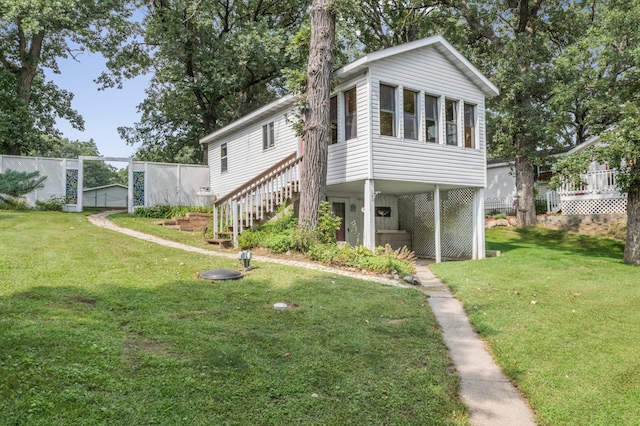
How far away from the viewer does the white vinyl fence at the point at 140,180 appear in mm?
16266

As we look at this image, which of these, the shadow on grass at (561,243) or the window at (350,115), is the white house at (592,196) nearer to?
the shadow on grass at (561,243)

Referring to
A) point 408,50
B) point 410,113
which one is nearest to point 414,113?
point 410,113

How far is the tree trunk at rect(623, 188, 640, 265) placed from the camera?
1072 centimetres

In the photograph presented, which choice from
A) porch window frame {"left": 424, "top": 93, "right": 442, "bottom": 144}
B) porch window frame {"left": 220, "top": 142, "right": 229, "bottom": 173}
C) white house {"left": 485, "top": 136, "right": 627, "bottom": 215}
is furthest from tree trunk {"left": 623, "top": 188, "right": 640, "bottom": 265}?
porch window frame {"left": 220, "top": 142, "right": 229, "bottom": 173}

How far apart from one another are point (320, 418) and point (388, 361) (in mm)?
1263

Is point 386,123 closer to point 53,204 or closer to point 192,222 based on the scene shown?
point 192,222

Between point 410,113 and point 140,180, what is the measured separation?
38.9 feet

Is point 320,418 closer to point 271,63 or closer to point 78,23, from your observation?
point 271,63

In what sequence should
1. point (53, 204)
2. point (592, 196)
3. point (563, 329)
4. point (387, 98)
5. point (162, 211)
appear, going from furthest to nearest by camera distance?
point (592, 196)
point (162, 211)
point (53, 204)
point (387, 98)
point (563, 329)

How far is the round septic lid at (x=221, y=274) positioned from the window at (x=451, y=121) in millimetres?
7924

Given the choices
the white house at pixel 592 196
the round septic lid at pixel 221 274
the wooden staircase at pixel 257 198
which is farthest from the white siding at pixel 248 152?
the white house at pixel 592 196

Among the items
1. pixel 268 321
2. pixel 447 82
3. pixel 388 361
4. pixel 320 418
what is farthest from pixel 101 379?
pixel 447 82

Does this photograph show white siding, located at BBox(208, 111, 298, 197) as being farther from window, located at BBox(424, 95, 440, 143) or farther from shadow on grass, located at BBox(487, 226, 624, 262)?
shadow on grass, located at BBox(487, 226, 624, 262)

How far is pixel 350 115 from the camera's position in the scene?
11148mm
